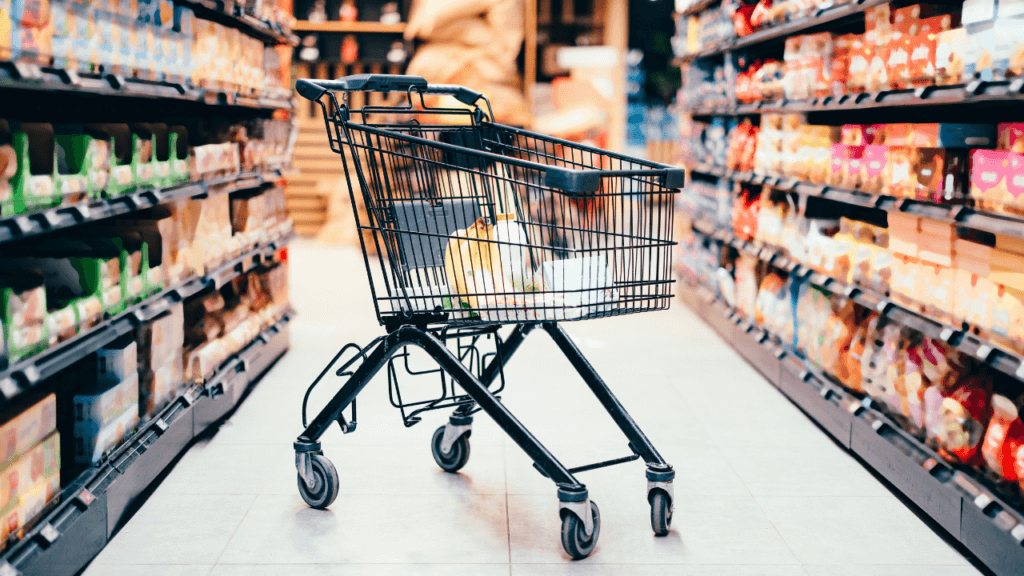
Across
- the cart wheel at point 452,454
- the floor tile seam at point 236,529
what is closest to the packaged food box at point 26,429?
the floor tile seam at point 236,529

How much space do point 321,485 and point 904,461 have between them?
1699mm

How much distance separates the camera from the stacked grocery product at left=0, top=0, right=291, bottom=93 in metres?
1.91

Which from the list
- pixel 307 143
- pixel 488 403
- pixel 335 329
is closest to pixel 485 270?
pixel 488 403

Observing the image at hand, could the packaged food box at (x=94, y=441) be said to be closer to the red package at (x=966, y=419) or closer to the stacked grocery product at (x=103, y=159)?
the stacked grocery product at (x=103, y=159)

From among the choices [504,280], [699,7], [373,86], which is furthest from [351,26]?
[504,280]

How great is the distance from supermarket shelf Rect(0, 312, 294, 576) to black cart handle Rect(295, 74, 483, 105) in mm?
1092

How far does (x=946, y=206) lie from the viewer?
2.52 meters

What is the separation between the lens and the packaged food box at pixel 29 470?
71.2 inches

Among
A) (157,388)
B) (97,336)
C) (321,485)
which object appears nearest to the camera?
(97,336)

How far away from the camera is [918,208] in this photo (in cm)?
260

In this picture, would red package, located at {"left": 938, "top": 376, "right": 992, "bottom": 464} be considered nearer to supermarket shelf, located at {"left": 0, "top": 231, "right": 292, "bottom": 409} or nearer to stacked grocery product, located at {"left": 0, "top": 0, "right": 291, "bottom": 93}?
supermarket shelf, located at {"left": 0, "top": 231, "right": 292, "bottom": 409}

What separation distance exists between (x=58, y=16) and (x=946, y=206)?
236 cm

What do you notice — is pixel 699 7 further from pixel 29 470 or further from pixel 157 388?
pixel 29 470

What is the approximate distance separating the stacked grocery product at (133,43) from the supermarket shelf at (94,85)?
0.05 meters
